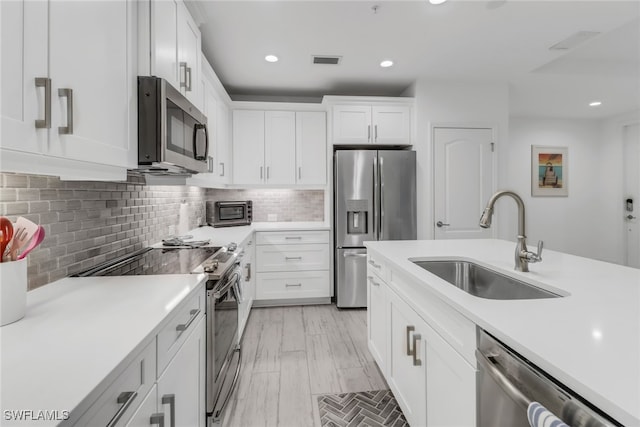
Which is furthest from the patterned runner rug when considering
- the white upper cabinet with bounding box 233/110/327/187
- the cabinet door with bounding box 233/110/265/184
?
the cabinet door with bounding box 233/110/265/184

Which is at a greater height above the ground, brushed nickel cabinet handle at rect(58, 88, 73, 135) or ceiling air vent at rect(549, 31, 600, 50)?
ceiling air vent at rect(549, 31, 600, 50)

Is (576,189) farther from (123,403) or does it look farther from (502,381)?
(123,403)

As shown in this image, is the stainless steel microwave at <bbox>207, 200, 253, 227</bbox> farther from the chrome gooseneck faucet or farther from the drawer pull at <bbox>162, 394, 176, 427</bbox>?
the chrome gooseneck faucet

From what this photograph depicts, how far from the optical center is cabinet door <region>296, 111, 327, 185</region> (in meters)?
3.91

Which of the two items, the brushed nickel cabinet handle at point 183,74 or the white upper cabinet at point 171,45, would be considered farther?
the brushed nickel cabinet handle at point 183,74

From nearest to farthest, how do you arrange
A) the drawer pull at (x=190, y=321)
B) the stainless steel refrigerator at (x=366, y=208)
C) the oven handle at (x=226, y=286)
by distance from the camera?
the drawer pull at (x=190, y=321), the oven handle at (x=226, y=286), the stainless steel refrigerator at (x=366, y=208)

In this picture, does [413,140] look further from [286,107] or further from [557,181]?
[557,181]

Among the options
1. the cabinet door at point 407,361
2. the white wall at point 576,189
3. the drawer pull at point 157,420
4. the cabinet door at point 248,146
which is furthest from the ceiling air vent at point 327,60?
the white wall at point 576,189

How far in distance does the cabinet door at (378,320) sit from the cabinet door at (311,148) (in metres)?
1.94

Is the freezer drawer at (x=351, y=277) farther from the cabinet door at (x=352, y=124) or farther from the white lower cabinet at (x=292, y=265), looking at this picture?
the cabinet door at (x=352, y=124)

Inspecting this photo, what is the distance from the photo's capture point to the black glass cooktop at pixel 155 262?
1.52 meters

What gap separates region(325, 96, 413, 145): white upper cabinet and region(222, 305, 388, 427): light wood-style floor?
2.03 meters

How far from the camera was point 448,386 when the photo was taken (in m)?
1.15

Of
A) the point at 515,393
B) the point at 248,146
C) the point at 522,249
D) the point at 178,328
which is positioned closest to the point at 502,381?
the point at 515,393
